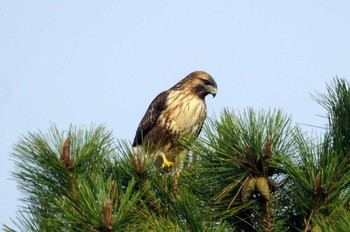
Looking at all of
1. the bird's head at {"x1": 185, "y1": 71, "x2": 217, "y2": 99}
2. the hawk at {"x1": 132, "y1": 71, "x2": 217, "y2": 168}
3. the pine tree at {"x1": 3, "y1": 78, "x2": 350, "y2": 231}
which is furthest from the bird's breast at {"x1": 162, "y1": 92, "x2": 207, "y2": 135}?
the pine tree at {"x1": 3, "y1": 78, "x2": 350, "y2": 231}

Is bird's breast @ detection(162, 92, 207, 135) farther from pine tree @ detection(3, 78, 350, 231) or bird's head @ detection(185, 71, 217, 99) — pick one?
pine tree @ detection(3, 78, 350, 231)

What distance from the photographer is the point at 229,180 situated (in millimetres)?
5773

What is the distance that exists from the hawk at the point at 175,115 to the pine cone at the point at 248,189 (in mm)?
4013

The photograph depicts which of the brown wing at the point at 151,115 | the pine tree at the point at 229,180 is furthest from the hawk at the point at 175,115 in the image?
the pine tree at the point at 229,180

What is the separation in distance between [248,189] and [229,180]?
9.8 inches

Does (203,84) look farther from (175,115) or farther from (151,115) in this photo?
(151,115)

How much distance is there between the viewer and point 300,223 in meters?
5.65

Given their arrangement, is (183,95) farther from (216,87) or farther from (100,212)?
(100,212)

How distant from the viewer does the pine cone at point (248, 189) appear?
5.55m

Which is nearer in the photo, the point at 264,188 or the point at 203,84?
the point at 264,188

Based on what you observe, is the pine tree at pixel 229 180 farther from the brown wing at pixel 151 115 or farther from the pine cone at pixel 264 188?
the brown wing at pixel 151 115

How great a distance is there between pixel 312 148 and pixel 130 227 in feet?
4.56

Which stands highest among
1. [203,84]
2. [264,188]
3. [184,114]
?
[203,84]

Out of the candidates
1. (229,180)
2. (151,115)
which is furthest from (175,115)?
(229,180)
